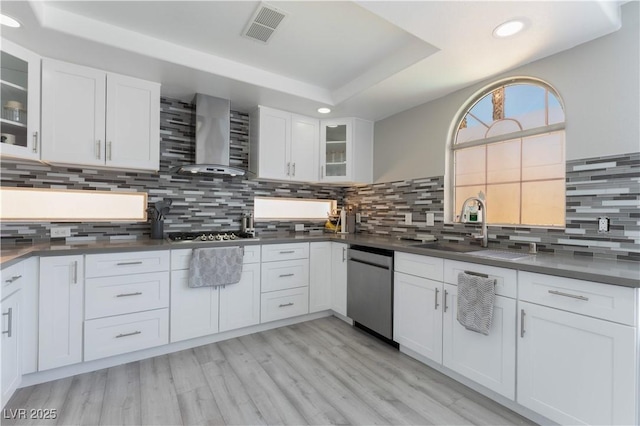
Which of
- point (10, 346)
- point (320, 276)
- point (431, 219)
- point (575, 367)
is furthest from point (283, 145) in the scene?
point (575, 367)

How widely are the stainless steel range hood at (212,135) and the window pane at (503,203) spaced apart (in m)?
2.33

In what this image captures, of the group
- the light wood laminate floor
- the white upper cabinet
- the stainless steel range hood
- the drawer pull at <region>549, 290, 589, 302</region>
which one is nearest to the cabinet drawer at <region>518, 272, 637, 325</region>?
the drawer pull at <region>549, 290, 589, 302</region>

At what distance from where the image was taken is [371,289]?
2.61 metres

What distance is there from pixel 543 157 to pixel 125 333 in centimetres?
344

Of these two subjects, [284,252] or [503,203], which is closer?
[503,203]

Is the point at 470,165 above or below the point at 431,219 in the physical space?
above

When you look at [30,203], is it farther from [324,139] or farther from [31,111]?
[324,139]

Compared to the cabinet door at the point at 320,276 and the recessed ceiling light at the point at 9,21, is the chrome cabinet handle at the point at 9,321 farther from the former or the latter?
the cabinet door at the point at 320,276

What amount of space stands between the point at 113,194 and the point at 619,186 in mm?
3800

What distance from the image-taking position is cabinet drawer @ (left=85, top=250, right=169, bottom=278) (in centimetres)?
203

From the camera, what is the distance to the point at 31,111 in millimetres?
2035

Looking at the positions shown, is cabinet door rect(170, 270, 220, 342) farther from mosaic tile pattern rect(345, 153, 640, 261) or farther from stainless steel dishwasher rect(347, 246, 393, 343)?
mosaic tile pattern rect(345, 153, 640, 261)

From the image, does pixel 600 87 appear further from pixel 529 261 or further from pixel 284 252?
pixel 284 252

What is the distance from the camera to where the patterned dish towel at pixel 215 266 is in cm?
235
